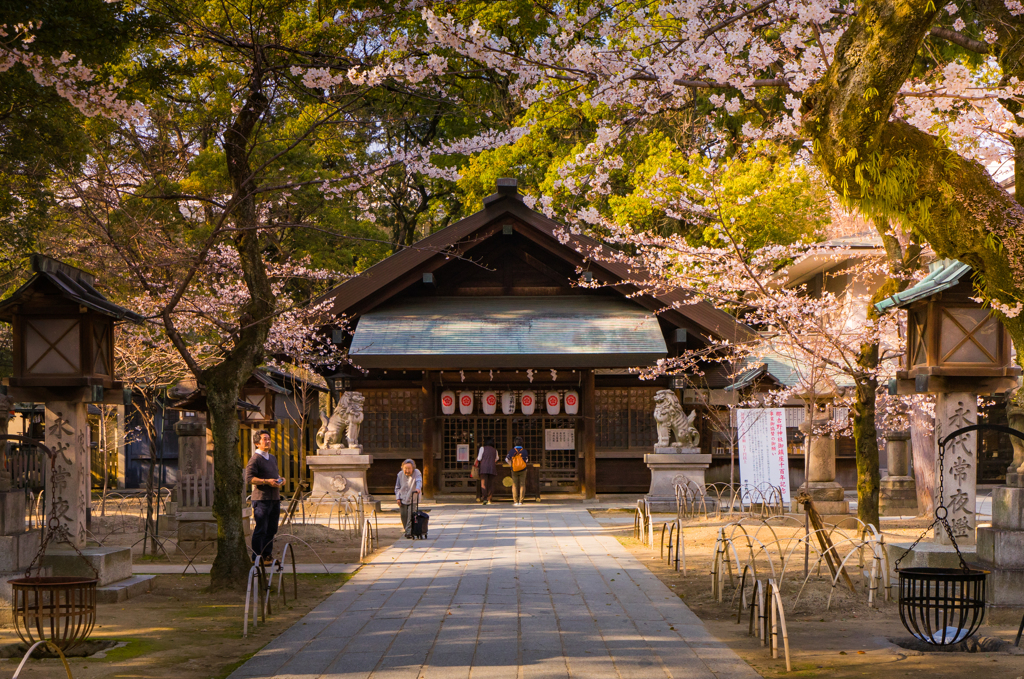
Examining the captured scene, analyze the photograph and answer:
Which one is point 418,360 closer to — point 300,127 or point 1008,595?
point 300,127

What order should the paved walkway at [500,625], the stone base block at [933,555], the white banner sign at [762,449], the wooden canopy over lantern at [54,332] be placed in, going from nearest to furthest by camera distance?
the paved walkway at [500,625] < the stone base block at [933,555] < the wooden canopy over lantern at [54,332] < the white banner sign at [762,449]

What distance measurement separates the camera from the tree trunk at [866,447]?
14.2 m

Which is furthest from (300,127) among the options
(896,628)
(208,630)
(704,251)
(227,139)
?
(896,628)

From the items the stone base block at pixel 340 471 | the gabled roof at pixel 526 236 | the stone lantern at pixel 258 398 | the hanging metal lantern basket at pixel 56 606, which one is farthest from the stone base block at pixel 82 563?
the gabled roof at pixel 526 236

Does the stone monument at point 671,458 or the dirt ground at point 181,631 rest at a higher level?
the stone monument at point 671,458

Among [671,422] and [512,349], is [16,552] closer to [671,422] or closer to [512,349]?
[512,349]

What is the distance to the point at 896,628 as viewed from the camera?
892 centimetres

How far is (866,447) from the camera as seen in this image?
1463 cm

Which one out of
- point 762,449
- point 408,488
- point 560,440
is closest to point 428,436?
point 560,440

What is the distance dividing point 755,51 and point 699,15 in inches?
40.2

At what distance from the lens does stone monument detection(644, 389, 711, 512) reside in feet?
70.6

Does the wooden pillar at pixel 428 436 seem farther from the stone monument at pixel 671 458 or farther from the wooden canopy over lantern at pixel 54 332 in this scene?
the wooden canopy over lantern at pixel 54 332

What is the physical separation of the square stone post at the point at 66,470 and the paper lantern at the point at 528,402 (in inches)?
559

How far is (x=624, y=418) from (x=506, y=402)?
11.0ft
